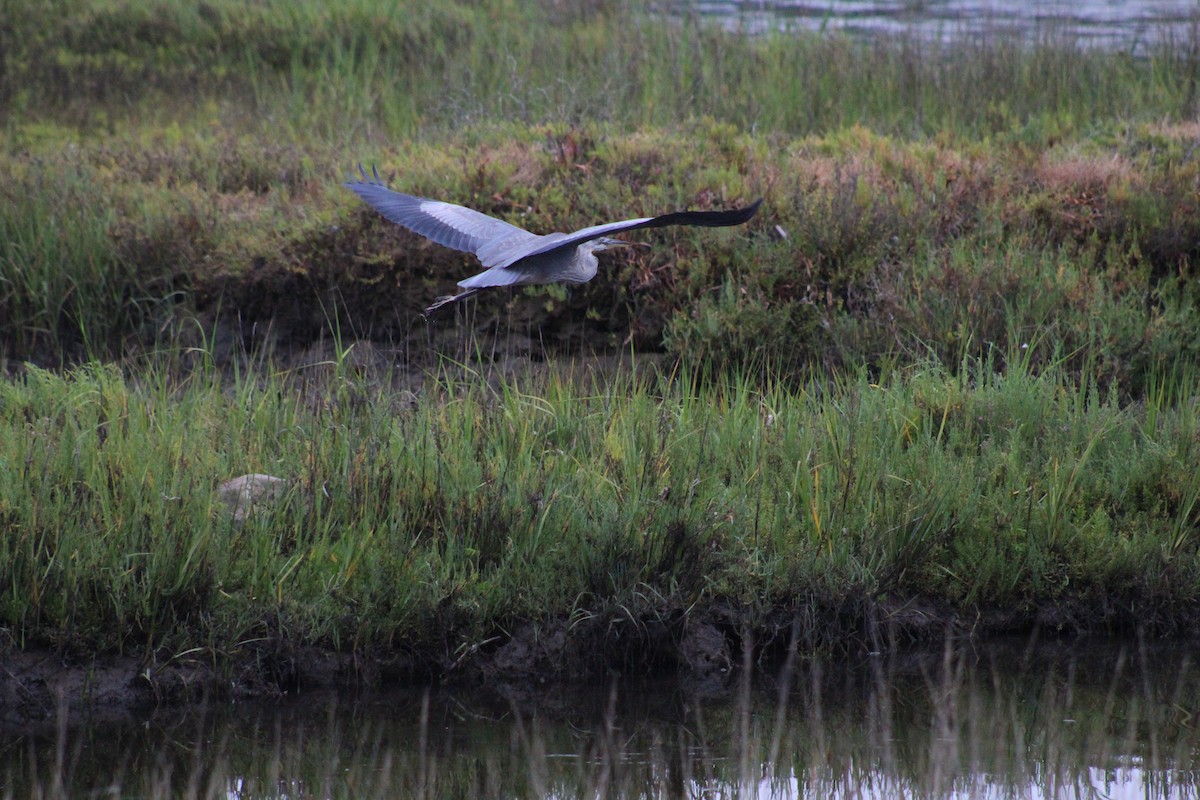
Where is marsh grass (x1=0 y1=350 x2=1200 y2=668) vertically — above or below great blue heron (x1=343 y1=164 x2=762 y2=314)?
below

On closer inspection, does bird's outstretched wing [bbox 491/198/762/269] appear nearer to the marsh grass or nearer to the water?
the marsh grass

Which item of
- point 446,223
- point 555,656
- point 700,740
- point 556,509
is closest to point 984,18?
point 446,223

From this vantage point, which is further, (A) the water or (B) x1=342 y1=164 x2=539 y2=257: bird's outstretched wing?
(A) the water

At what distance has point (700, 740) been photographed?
155 inches

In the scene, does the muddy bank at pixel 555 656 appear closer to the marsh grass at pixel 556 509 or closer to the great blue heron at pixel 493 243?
the marsh grass at pixel 556 509

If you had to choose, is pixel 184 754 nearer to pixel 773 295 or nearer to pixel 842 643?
pixel 842 643

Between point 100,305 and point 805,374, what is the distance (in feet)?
12.4

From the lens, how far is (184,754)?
12.5ft

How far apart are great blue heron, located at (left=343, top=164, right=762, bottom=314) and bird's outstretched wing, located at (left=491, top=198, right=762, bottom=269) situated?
0.01m

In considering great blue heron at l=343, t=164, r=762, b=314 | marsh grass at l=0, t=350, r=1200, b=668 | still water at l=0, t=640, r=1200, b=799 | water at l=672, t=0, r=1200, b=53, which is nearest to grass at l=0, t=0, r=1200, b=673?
marsh grass at l=0, t=350, r=1200, b=668

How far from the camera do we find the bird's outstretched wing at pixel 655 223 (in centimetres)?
386

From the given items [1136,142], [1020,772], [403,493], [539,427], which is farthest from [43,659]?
[1136,142]

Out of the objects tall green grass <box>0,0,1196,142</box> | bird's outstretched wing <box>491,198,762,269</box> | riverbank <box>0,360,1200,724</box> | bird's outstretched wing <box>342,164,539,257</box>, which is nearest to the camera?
bird's outstretched wing <box>491,198,762,269</box>

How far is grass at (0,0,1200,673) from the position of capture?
4.29 m
